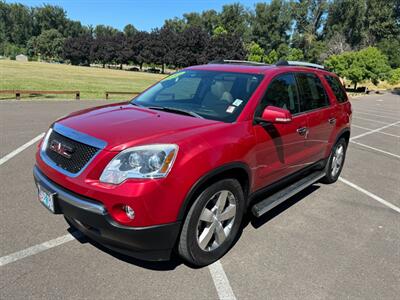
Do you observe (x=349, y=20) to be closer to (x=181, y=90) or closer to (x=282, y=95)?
(x=282, y=95)

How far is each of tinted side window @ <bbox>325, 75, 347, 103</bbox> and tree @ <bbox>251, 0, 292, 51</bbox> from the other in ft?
313

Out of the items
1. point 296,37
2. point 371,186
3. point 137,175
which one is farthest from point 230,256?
point 296,37

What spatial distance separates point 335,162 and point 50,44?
13298 centimetres

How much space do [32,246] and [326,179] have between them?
451 cm

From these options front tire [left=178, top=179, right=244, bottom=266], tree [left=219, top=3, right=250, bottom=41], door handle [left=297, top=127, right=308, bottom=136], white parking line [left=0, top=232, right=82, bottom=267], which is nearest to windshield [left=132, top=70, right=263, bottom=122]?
front tire [left=178, top=179, right=244, bottom=266]

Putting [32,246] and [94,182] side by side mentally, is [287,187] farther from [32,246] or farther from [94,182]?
[32,246]

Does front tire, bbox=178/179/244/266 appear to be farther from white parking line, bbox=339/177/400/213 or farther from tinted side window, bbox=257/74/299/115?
white parking line, bbox=339/177/400/213

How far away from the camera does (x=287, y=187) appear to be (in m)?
4.56

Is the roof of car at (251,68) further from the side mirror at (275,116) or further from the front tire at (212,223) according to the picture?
the front tire at (212,223)

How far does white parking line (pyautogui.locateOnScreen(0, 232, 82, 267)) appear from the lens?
3.22 m

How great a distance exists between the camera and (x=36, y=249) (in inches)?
135

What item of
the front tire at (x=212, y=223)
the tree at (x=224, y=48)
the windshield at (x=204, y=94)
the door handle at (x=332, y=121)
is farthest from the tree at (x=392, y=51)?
the front tire at (x=212, y=223)

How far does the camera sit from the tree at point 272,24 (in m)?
95.4

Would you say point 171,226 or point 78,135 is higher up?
point 78,135
